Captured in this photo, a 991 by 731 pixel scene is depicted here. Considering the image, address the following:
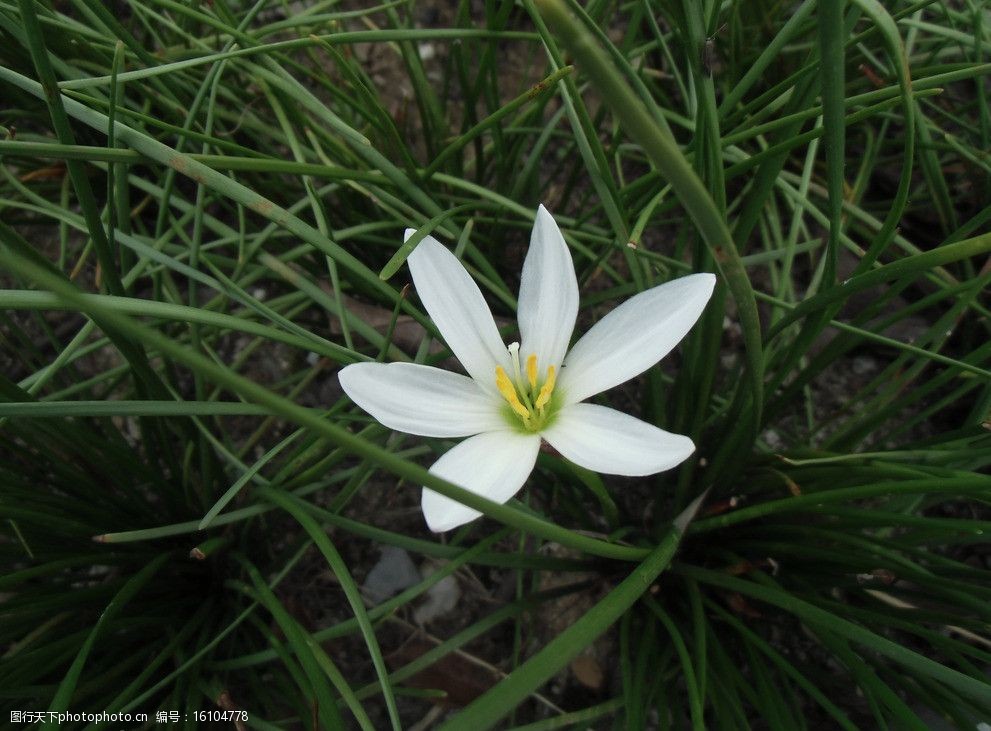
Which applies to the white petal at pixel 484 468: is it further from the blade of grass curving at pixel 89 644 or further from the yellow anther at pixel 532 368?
the blade of grass curving at pixel 89 644

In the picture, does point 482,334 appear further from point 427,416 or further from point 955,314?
point 955,314

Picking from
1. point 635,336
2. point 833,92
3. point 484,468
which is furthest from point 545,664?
point 833,92

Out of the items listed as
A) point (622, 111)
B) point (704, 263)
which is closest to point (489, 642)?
point (704, 263)

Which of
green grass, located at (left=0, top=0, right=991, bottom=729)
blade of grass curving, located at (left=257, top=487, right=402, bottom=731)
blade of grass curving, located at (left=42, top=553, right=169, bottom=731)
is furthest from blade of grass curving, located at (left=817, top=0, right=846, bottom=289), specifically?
blade of grass curving, located at (left=42, top=553, right=169, bottom=731)

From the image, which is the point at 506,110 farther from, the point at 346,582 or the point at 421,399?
the point at 346,582

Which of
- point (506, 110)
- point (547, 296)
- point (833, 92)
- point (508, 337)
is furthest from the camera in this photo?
point (508, 337)

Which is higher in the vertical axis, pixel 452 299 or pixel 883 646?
pixel 452 299
